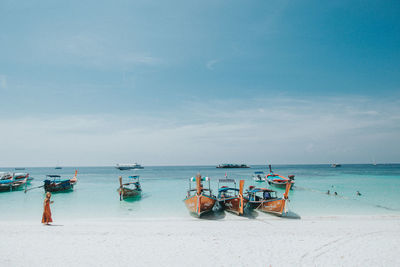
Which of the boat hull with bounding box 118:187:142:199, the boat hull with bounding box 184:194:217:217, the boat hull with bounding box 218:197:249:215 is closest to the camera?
the boat hull with bounding box 184:194:217:217

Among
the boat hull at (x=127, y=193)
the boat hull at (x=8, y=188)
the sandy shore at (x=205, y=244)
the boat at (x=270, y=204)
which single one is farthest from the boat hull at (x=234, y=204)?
the boat hull at (x=8, y=188)

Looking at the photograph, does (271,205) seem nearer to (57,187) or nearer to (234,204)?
(234,204)

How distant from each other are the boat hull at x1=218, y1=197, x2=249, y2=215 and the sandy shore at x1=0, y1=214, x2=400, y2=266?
1.90 m

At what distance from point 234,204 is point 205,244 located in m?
6.43

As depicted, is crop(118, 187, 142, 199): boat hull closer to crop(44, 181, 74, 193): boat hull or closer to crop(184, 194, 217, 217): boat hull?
crop(184, 194, 217, 217): boat hull

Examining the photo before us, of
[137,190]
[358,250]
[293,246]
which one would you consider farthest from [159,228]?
[137,190]

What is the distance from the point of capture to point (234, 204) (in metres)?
14.9

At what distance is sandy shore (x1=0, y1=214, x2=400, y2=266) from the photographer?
24.0 ft

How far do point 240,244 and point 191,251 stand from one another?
6.77 feet

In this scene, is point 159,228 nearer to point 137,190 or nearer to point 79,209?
point 79,209

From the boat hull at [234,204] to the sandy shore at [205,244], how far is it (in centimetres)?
190

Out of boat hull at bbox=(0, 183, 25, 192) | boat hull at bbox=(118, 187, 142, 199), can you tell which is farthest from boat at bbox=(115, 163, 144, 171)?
boat hull at bbox=(118, 187, 142, 199)

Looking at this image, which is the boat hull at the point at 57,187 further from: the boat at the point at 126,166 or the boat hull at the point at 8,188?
the boat at the point at 126,166

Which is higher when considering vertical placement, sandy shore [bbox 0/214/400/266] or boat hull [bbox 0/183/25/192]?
sandy shore [bbox 0/214/400/266]
